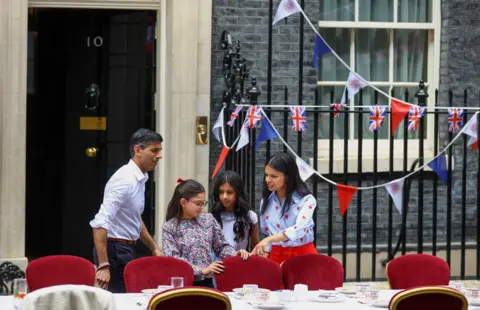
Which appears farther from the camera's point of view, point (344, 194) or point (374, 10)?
point (374, 10)

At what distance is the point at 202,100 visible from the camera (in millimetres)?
11555

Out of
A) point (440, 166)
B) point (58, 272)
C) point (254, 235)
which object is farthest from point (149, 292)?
point (440, 166)

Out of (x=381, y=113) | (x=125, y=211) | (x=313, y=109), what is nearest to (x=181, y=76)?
(x=313, y=109)

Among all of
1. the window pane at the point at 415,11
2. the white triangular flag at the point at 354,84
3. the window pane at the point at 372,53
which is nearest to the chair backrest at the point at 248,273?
the white triangular flag at the point at 354,84

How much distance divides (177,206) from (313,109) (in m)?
3.24

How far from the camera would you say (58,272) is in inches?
329

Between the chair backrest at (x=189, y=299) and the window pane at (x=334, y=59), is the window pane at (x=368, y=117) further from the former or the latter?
the chair backrest at (x=189, y=299)

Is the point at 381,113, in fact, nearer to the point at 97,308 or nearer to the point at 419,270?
the point at 419,270

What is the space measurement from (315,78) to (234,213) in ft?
10.6

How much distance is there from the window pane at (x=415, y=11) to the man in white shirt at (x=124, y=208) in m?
4.14

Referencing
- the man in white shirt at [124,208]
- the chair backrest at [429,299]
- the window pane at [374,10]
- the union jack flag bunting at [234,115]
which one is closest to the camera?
the chair backrest at [429,299]

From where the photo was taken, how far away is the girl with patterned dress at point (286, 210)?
29.2ft

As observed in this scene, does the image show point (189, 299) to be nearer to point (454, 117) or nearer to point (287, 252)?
point (287, 252)

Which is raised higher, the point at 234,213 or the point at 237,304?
the point at 234,213
